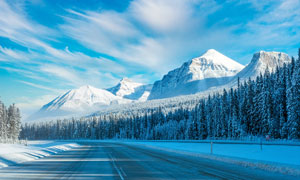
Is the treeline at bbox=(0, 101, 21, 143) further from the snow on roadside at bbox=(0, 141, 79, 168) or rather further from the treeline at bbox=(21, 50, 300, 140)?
the snow on roadside at bbox=(0, 141, 79, 168)

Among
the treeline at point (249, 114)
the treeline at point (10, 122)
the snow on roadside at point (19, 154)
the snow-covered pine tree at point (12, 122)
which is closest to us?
the snow on roadside at point (19, 154)

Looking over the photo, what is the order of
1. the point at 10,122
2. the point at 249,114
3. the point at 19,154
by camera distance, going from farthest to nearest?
the point at 10,122 → the point at 249,114 → the point at 19,154

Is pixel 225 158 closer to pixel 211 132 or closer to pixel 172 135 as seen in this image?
pixel 211 132

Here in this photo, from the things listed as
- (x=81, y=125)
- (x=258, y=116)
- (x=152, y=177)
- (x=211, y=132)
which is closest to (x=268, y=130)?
(x=258, y=116)

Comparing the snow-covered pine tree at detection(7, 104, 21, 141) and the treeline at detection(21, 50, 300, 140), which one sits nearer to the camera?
the treeline at detection(21, 50, 300, 140)

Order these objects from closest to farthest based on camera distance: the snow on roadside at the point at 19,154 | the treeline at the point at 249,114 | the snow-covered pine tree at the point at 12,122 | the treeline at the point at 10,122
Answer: the snow on roadside at the point at 19,154 < the treeline at the point at 249,114 < the treeline at the point at 10,122 < the snow-covered pine tree at the point at 12,122

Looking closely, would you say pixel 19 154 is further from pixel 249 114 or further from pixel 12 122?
pixel 12 122

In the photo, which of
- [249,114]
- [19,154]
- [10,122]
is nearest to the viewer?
[19,154]

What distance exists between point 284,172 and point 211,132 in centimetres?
6628

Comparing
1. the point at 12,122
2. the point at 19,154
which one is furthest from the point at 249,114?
the point at 12,122

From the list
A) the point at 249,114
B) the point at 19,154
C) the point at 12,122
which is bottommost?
the point at 19,154

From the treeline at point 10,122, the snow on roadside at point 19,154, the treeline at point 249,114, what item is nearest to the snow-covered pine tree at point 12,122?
the treeline at point 10,122

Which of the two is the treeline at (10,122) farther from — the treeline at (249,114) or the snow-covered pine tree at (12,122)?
the treeline at (249,114)

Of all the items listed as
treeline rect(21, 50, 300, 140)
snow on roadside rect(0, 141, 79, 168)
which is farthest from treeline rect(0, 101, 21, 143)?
snow on roadside rect(0, 141, 79, 168)
